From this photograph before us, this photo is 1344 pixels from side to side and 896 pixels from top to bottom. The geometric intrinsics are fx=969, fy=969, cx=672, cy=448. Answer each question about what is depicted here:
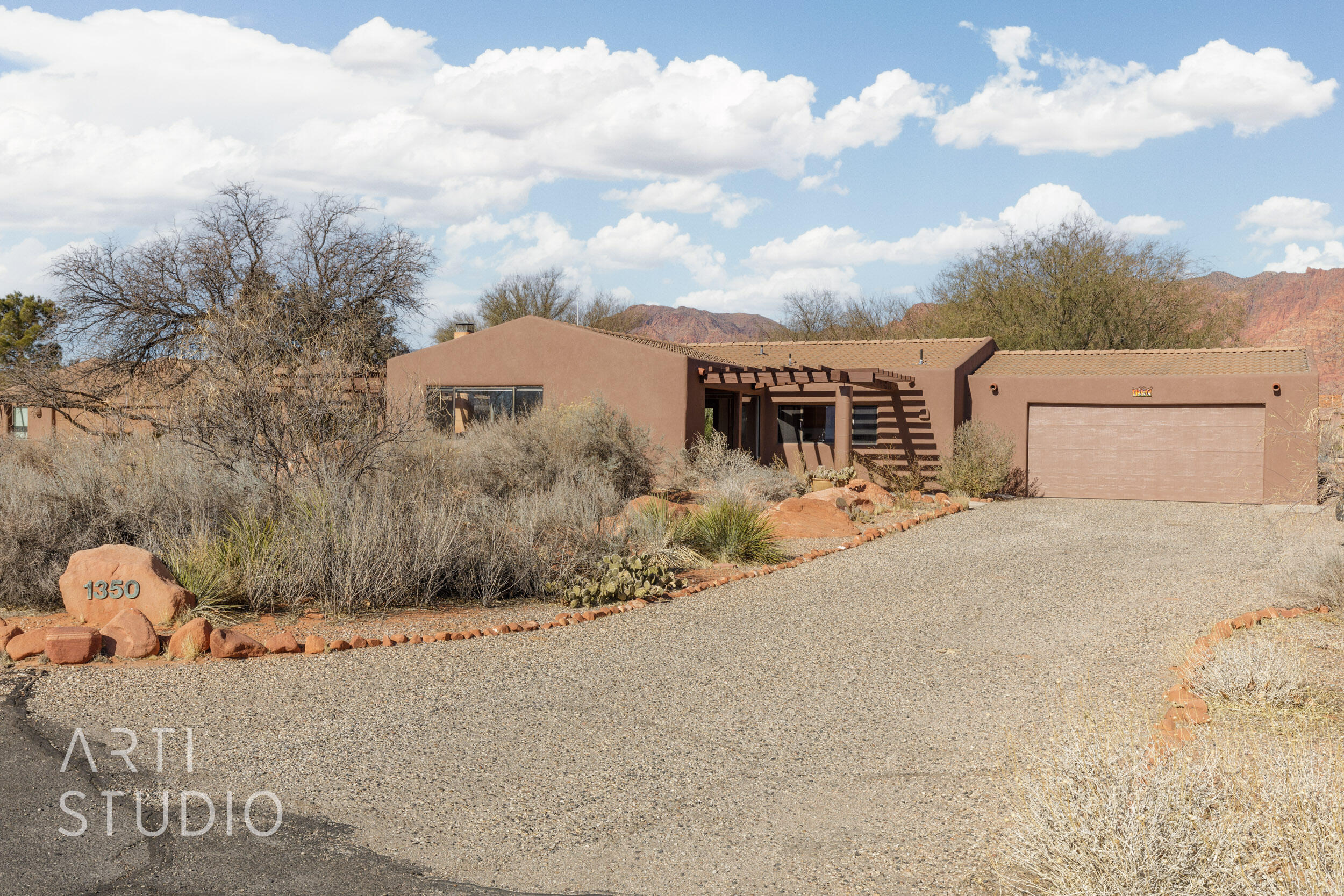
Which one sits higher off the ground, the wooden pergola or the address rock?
the wooden pergola

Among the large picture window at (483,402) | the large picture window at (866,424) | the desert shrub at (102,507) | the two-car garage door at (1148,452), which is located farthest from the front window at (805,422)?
the desert shrub at (102,507)

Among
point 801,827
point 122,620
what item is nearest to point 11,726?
point 122,620

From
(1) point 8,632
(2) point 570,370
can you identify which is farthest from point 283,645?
(2) point 570,370

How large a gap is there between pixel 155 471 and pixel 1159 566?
11.1 meters

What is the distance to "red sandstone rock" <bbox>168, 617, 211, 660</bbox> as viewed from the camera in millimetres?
6730

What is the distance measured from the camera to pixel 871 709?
18.8 ft

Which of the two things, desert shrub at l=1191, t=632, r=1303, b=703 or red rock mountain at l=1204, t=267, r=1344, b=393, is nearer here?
desert shrub at l=1191, t=632, r=1303, b=703

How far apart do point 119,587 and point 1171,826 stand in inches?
297

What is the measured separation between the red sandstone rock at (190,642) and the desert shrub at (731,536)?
6.00m

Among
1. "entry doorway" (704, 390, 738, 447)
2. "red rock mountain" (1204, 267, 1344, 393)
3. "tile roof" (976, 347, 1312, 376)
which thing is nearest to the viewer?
"tile roof" (976, 347, 1312, 376)

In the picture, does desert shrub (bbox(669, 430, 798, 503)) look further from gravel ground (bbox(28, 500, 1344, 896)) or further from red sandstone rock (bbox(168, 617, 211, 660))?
red sandstone rock (bbox(168, 617, 211, 660))

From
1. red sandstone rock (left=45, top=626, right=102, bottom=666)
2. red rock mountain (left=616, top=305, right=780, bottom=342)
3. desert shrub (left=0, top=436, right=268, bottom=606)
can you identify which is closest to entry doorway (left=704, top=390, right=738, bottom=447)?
desert shrub (left=0, top=436, right=268, bottom=606)

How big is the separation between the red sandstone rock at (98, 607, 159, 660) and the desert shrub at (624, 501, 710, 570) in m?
4.73

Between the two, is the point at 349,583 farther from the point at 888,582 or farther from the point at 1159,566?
the point at 1159,566
